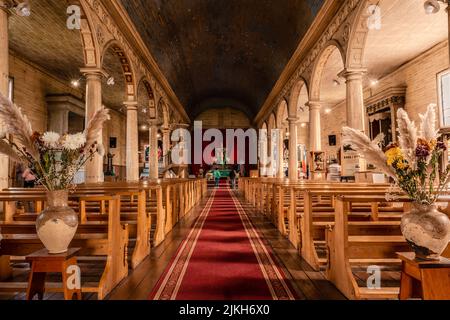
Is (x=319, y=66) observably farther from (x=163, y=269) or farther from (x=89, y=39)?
(x=163, y=269)

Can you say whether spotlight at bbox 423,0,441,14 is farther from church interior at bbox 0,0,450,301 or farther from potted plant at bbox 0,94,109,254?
potted plant at bbox 0,94,109,254

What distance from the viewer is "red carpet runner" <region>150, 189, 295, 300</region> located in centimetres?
236

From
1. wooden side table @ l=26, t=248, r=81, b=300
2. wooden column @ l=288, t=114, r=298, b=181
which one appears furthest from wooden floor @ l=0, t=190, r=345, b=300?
wooden column @ l=288, t=114, r=298, b=181

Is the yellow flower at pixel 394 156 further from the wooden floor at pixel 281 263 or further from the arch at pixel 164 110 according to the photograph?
the arch at pixel 164 110

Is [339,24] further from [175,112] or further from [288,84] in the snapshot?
[175,112]

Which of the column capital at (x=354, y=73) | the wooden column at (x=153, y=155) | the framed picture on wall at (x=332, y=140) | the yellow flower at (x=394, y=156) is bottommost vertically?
the yellow flower at (x=394, y=156)

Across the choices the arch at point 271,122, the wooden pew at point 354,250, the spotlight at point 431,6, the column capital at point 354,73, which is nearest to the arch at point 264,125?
the arch at point 271,122

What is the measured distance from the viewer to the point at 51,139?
6.21 feet

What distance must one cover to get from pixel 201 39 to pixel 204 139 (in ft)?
34.5

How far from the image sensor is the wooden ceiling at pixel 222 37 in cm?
901

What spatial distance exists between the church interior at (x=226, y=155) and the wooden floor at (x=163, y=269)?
0.07 ft

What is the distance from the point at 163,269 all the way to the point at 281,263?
1178 mm

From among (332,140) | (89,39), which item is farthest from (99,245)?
(332,140)
